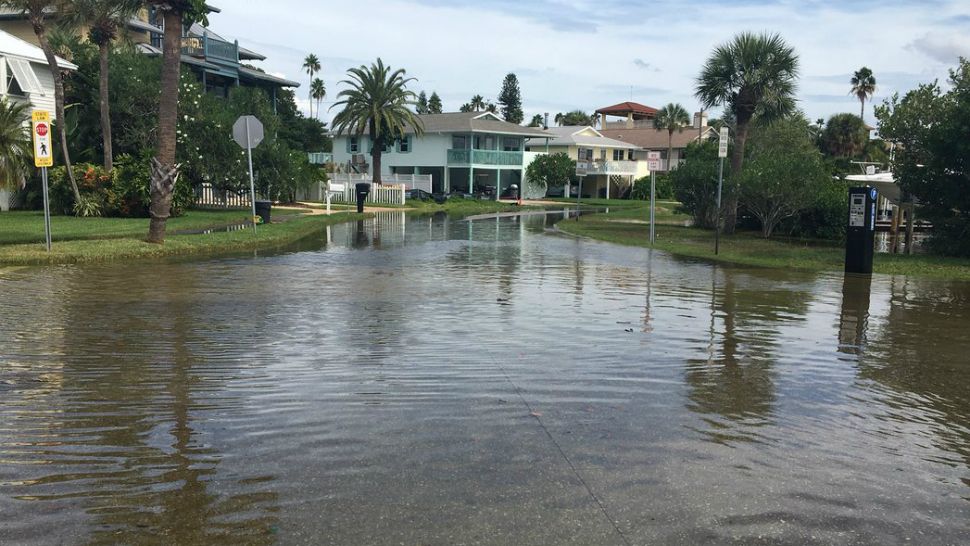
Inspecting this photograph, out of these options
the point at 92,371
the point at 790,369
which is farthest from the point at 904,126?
the point at 92,371

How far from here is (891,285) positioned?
15.7 m

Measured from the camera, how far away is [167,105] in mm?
19297

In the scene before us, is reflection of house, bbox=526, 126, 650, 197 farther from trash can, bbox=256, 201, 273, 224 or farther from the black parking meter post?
the black parking meter post

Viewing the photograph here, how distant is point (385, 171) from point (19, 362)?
60499 mm

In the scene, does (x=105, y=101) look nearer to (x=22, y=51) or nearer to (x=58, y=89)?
(x=58, y=89)

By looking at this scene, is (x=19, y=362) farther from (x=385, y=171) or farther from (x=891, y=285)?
(x=385, y=171)

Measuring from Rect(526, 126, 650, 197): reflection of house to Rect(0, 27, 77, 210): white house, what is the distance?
162 ft

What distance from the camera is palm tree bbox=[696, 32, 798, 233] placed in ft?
97.0

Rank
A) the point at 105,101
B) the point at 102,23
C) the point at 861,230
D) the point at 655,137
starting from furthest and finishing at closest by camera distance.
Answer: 1. the point at 655,137
2. the point at 105,101
3. the point at 102,23
4. the point at 861,230

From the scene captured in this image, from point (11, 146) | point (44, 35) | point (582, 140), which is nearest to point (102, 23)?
point (44, 35)

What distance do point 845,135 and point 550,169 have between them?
26.8 meters

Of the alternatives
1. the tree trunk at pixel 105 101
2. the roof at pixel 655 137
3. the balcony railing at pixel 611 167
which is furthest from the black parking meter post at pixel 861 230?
the roof at pixel 655 137

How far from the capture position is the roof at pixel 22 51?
29656 millimetres

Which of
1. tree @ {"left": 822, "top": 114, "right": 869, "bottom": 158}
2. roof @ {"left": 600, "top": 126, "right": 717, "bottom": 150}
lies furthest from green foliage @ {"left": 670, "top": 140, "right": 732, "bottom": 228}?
roof @ {"left": 600, "top": 126, "right": 717, "bottom": 150}
